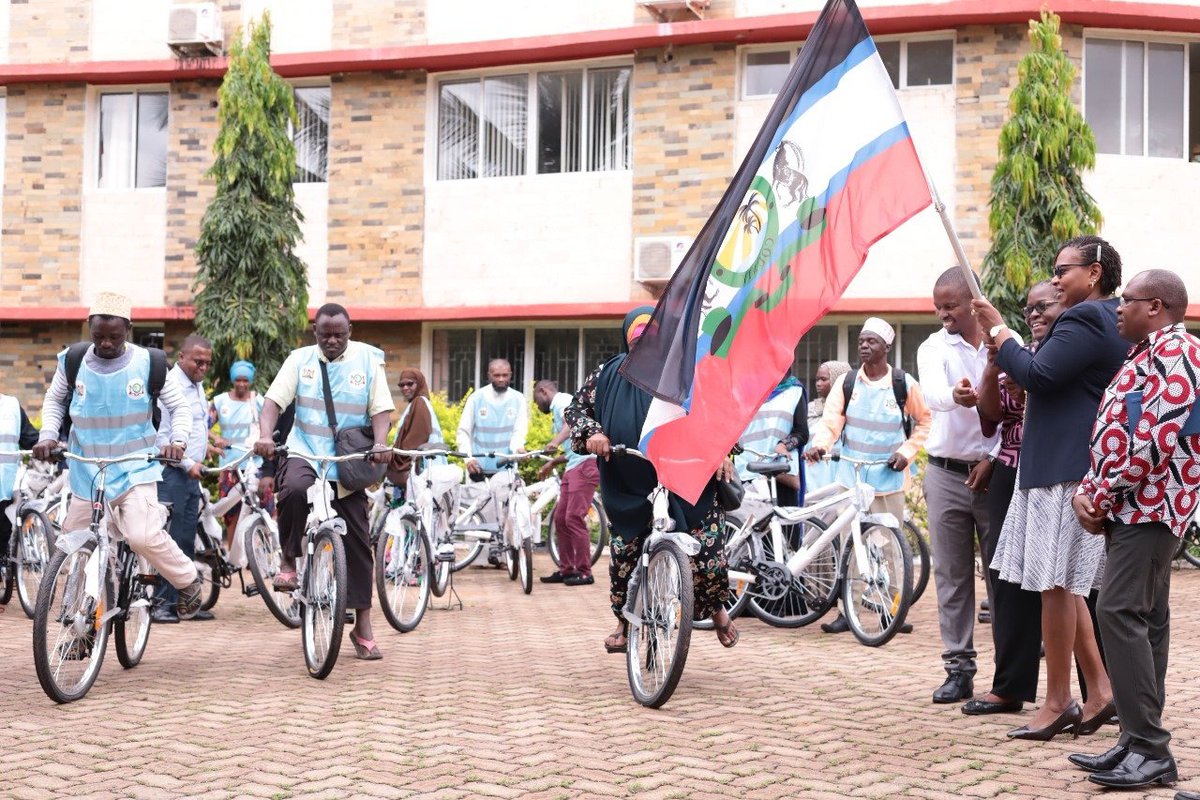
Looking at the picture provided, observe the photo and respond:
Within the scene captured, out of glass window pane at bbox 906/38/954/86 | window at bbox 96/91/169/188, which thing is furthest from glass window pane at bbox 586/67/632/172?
window at bbox 96/91/169/188

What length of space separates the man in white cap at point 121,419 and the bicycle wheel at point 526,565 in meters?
4.97

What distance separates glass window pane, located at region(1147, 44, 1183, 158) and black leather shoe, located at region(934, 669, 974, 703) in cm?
1267

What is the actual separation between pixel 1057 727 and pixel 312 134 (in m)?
16.4

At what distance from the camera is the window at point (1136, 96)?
18.3 metres

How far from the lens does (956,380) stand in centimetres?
752

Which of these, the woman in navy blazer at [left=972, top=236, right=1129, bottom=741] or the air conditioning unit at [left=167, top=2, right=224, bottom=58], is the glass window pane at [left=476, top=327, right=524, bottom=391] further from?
the woman in navy blazer at [left=972, top=236, right=1129, bottom=741]

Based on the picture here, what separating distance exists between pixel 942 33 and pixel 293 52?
8685mm

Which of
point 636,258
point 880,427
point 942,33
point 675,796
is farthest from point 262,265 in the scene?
point 675,796

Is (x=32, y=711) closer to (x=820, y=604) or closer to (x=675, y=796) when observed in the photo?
(x=675, y=796)

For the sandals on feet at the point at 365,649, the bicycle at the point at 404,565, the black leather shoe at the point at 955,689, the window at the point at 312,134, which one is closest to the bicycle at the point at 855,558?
the black leather shoe at the point at 955,689

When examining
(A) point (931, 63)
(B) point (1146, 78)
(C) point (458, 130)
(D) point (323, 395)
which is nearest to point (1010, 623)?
(D) point (323, 395)

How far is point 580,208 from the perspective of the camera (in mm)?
19797

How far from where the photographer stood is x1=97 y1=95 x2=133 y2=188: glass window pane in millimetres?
21578

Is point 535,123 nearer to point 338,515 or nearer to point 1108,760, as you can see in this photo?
point 338,515
